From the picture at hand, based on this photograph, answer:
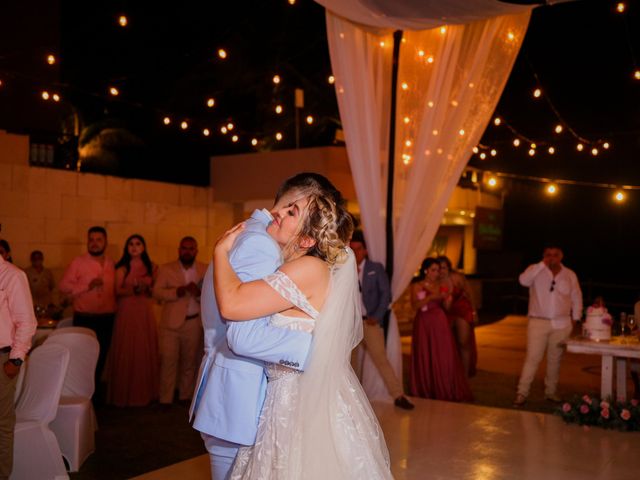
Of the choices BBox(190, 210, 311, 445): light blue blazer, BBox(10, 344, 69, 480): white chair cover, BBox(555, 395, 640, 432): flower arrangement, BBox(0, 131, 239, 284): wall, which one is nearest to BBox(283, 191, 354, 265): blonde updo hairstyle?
BBox(190, 210, 311, 445): light blue blazer

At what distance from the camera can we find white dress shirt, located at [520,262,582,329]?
264 inches

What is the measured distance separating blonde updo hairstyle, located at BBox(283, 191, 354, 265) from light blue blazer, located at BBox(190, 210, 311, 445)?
123 millimetres

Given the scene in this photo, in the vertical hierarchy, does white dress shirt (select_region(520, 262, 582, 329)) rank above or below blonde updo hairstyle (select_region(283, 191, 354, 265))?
below

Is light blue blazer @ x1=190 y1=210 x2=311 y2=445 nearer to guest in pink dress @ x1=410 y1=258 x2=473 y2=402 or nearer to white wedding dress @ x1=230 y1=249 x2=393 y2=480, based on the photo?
white wedding dress @ x1=230 y1=249 x2=393 y2=480

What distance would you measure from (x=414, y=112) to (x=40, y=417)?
13.2 ft

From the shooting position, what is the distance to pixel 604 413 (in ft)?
17.7

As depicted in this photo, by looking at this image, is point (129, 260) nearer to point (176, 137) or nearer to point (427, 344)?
point (427, 344)

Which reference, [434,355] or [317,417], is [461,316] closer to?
[434,355]

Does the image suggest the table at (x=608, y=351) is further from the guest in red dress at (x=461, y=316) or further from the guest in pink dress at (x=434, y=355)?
the guest in red dress at (x=461, y=316)

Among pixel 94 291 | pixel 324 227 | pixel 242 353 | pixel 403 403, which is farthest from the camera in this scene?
pixel 94 291

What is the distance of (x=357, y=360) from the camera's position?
6.18 meters

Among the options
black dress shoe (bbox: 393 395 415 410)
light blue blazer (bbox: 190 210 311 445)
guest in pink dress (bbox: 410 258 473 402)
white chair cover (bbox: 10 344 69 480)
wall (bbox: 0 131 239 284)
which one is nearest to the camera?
light blue blazer (bbox: 190 210 311 445)

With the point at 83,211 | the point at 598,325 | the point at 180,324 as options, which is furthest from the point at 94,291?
the point at 598,325

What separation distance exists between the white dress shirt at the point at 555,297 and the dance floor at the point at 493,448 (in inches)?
46.7
